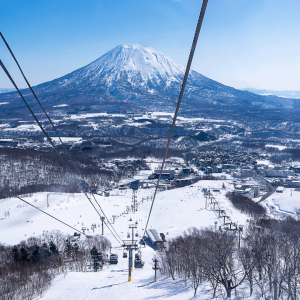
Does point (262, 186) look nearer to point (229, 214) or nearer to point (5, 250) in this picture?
point (229, 214)

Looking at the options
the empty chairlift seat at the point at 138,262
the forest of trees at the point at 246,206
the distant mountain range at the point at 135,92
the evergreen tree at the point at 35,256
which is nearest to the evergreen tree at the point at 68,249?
the evergreen tree at the point at 35,256

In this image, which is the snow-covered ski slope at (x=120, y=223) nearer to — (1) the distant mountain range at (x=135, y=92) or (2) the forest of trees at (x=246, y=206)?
(2) the forest of trees at (x=246, y=206)

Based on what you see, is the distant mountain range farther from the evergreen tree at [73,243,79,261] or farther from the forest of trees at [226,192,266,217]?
the evergreen tree at [73,243,79,261]

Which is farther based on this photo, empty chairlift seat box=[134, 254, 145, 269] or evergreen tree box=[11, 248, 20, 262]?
empty chairlift seat box=[134, 254, 145, 269]

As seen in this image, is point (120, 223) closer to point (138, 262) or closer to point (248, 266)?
point (138, 262)

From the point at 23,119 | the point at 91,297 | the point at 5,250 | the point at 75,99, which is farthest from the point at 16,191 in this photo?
the point at 75,99

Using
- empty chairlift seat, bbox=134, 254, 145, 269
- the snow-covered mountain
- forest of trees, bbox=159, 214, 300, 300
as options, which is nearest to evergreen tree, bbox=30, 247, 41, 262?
empty chairlift seat, bbox=134, 254, 145, 269
